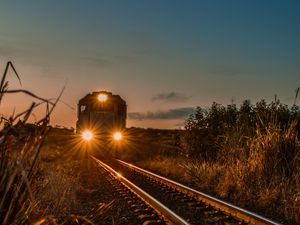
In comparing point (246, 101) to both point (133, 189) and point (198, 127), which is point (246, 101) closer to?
point (198, 127)

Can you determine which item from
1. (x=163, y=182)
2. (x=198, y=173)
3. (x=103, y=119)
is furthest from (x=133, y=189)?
(x=103, y=119)

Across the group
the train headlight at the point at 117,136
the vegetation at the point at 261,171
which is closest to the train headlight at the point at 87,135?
the train headlight at the point at 117,136

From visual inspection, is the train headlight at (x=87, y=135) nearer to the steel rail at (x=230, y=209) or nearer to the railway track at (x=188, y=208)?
the railway track at (x=188, y=208)

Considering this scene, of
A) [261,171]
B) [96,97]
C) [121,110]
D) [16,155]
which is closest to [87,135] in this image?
[96,97]

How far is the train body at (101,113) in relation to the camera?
28.7 m

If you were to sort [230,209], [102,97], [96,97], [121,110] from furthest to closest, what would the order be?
1. [121,110]
2. [96,97]
3. [102,97]
4. [230,209]

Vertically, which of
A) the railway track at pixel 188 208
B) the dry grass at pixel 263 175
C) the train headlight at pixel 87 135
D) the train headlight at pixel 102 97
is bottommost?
the railway track at pixel 188 208

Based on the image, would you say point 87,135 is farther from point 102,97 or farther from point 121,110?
point 121,110

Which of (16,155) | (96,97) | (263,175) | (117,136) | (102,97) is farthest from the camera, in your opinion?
(96,97)

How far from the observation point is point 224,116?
1675cm

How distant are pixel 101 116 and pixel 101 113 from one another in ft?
0.65

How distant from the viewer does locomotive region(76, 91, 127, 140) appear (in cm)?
2872

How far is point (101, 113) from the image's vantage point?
28.9 meters

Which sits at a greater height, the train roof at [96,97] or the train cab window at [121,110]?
the train roof at [96,97]
